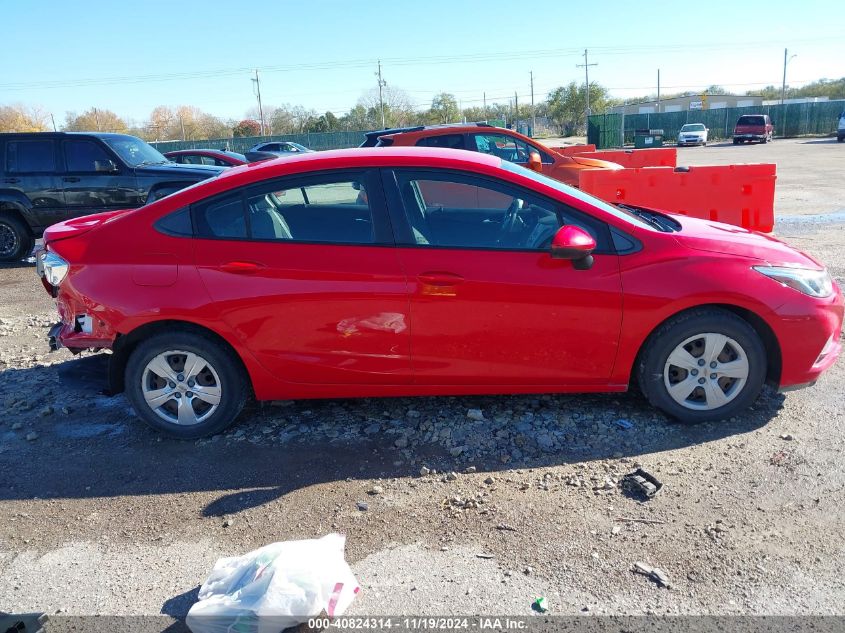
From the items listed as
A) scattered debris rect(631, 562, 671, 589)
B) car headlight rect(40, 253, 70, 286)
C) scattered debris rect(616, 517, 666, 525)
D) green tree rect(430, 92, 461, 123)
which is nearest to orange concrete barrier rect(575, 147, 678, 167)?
car headlight rect(40, 253, 70, 286)

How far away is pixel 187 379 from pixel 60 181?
7960mm

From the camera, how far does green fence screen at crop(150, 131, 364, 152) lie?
43812mm

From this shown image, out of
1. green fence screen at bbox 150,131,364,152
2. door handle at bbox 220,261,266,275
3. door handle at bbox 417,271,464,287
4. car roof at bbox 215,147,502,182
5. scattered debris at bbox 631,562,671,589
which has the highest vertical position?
green fence screen at bbox 150,131,364,152

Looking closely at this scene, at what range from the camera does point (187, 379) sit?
4141 millimetres

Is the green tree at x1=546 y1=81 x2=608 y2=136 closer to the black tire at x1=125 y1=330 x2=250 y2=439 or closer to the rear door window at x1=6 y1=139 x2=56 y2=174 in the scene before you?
the rear door window at x1=6 y1=139 x2=56 y2=174

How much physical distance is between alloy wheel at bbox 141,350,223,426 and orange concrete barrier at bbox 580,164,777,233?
6869 mm

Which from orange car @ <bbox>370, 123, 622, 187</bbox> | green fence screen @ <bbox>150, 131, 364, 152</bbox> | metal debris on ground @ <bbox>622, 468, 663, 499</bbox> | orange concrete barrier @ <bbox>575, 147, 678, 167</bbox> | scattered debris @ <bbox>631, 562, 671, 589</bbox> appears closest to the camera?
scattered debris @ <bbox>631, 562, 671, 589</bbox>

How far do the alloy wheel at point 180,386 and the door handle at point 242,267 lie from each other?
600 millimetres

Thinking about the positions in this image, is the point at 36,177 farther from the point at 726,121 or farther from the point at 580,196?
the point at 726,121

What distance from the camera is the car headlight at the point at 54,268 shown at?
4152 mm

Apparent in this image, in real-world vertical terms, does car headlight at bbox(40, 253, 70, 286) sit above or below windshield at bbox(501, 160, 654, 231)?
below

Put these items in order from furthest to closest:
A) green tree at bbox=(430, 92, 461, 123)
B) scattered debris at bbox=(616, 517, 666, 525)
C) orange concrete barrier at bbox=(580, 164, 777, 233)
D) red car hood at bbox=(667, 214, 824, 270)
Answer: green tree at bbox=(430, 92, 461, 123), orange concrete barrier at bbox=(580, 164, 777, 233), red car hood at bbox=(667, 214, 824, 270), scattered debris at bbox=(616, 517, 666, 525)

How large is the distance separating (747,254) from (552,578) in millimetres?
2349

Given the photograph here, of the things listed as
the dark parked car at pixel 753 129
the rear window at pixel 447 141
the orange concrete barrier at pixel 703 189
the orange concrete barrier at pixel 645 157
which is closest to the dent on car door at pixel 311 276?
the orange concrete barrier at pixel 703 189
